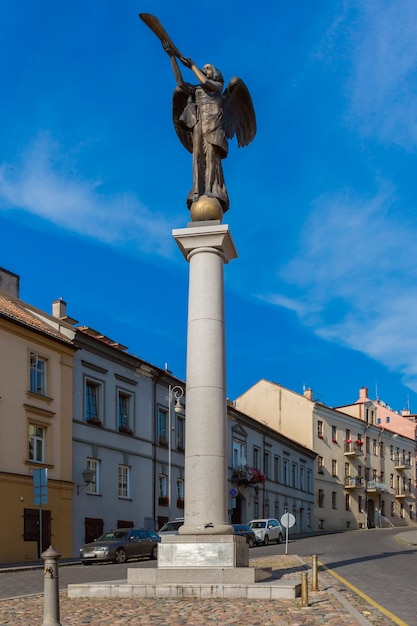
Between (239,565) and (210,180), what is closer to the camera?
(239,565)

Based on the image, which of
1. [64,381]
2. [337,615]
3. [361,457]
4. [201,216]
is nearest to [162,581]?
[337,615]

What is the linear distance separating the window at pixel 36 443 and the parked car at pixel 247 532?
8.80m

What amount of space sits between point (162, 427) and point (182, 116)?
25657 mm

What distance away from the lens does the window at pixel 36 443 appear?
3012 cm

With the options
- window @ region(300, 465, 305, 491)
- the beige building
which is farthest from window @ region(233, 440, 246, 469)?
the beige building

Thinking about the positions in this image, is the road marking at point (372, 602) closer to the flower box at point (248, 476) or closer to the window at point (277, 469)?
the flower box at point (248, 476)

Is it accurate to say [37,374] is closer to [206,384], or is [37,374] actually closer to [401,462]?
[206,384]

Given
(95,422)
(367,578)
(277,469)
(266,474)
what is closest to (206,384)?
(367,578)

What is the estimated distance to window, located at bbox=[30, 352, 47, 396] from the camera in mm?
30812

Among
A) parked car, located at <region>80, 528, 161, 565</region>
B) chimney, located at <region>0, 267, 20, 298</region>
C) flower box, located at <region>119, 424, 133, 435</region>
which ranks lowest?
parked car, located at <region>80, 528, 161, 565</region>

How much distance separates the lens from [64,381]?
32625mm

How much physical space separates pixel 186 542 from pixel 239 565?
3.68ft

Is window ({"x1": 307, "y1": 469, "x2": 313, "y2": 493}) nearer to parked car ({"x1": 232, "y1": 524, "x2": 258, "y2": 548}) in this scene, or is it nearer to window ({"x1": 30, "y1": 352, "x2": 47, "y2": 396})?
parked car ({"x1": 232, "y1": 524, "x2": 258, "y2": 548})

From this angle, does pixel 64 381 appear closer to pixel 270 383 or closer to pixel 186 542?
pixel 186 542
